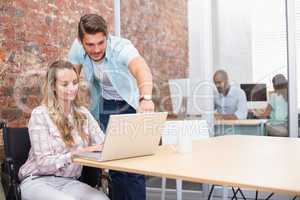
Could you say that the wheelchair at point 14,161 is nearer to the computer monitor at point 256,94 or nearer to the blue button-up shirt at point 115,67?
the blue button-up shirt at point 115,67

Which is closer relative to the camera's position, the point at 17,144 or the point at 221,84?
the point at 17,144

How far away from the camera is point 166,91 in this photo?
4.38m

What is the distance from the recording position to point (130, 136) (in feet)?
6.57

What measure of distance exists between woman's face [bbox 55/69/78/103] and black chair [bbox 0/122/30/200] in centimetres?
30

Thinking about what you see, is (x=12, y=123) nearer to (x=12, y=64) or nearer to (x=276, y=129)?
(x=12, y=64)

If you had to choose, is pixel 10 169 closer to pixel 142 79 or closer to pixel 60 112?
pixel 60 112

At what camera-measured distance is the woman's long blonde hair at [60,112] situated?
2.34m

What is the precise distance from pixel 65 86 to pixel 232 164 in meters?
1.18

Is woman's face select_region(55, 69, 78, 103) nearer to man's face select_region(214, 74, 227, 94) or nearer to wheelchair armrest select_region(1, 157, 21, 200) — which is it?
wheelchair armrest select_region(1, 157, 21, 200)

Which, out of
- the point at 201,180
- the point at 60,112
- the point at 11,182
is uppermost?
the point at 60,112

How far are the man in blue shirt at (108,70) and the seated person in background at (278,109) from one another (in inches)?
45.4

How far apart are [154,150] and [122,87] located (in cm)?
170

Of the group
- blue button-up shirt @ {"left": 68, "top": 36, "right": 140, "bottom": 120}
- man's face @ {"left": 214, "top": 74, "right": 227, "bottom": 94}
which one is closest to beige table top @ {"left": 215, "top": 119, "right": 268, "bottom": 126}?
man's face @ {"left": 214, "top": 74, "right": 227, "bottom": 94}

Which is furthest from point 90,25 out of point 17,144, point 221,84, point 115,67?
point 17,144
